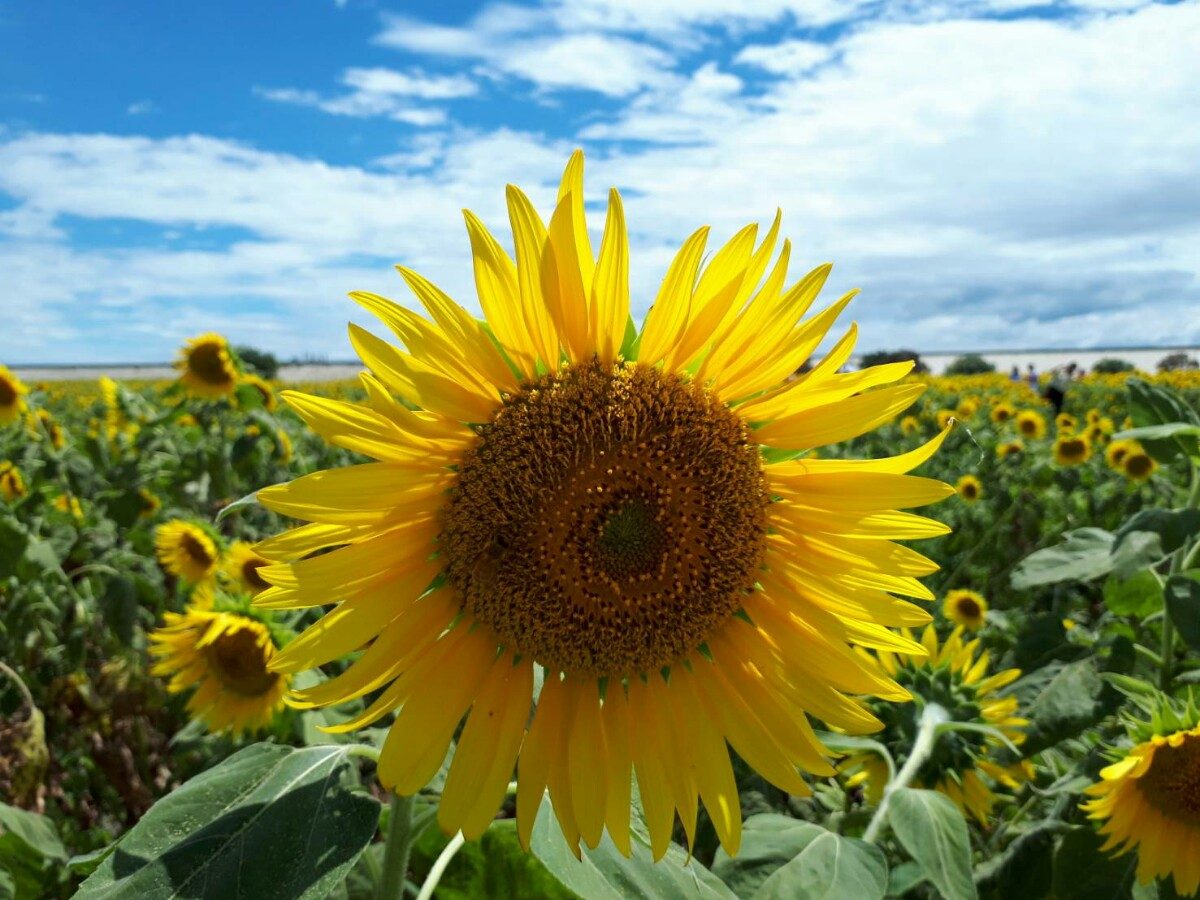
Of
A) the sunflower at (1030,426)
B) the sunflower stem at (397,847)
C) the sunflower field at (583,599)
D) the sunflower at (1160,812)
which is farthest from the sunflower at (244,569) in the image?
the sunflower at (1030,426)

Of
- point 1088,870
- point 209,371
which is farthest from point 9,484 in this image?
point 1088,870

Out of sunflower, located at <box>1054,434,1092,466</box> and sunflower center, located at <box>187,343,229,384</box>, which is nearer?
sunflower center, located at <box>187,343,229,384</box>

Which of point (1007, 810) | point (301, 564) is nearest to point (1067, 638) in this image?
point (1007, 810)

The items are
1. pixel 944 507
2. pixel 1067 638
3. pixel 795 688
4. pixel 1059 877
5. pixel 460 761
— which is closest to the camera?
pixel 460 761

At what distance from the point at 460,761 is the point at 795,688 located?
1.94ft

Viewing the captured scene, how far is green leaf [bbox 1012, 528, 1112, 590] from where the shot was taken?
112 inches

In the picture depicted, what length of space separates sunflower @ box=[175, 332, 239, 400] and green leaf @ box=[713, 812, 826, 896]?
506 centimetres

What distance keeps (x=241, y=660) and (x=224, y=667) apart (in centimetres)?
8

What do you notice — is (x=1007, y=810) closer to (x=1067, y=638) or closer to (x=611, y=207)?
(x=1067, y=638)

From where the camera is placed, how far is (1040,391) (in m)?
16.7

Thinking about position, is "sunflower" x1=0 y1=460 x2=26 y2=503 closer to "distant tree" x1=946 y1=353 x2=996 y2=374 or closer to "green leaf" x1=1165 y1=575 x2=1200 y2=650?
"green leaf" x1=1165 y1=575 x2=1200 y2=650

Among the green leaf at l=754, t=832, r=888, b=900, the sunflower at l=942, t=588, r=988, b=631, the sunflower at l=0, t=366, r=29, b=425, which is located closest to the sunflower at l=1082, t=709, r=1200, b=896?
the green leaf at l=754, t=832, r=888, b=900

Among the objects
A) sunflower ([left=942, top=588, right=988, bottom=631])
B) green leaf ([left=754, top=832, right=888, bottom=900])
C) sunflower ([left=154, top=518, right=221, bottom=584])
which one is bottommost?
sunflower ([left=942, top=588, right=988, bottom=631])

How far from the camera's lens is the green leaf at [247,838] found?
1.39 meters
